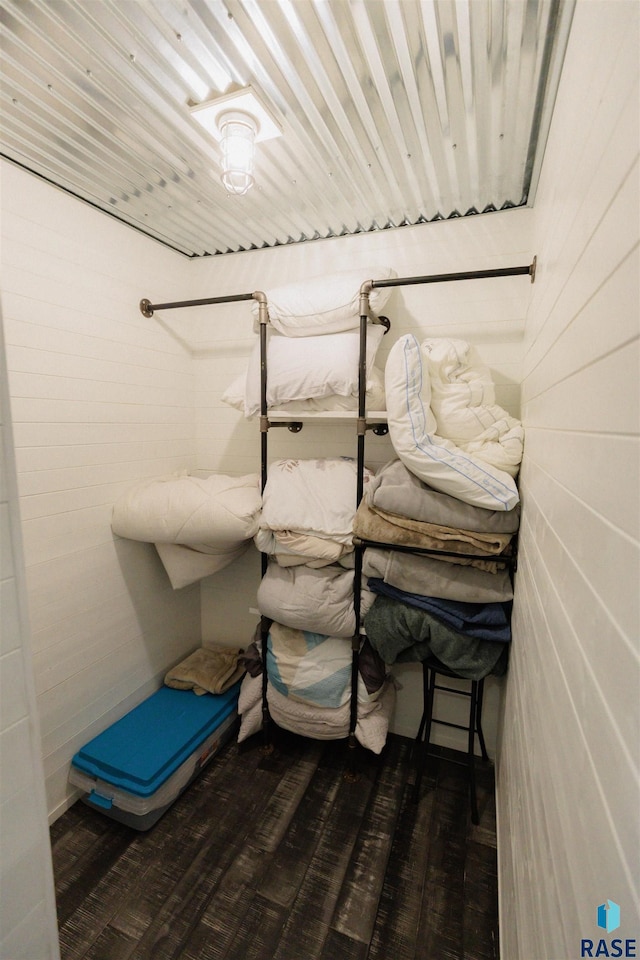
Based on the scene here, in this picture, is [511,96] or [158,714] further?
[158,714]

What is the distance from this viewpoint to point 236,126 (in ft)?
4.15

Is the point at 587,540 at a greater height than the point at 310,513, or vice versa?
the point at 587,540

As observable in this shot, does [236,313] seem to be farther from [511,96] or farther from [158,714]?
[158,714]

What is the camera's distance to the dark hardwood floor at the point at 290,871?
126 centimetres

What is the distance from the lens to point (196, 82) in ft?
3.83

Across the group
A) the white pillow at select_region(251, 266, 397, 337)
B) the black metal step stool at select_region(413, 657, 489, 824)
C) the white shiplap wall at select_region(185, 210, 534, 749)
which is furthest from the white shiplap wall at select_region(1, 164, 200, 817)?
the black metal step stool at select_region(413, 657, 489, 824)

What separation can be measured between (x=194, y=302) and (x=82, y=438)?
33.0 inches

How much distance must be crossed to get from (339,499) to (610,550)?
1.25m

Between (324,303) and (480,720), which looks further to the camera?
(480,720)

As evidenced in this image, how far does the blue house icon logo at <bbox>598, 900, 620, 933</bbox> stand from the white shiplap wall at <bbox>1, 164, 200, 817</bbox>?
183 cm

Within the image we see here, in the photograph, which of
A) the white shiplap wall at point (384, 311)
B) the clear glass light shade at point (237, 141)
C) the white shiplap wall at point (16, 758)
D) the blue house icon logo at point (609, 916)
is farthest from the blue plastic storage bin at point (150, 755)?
the clear glass light shade at point (237, 141)

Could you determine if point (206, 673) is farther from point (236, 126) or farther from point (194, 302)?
point (236, 126)

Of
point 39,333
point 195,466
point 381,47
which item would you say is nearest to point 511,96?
point 381,47

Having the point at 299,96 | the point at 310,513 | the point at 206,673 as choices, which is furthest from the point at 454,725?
the point at 299,96
